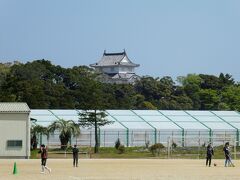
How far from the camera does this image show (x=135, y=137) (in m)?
80.8

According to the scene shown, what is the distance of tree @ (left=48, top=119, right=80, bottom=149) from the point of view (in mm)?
74062

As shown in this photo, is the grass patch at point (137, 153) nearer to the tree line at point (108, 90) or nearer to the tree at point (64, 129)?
the tree at point (64, 129)

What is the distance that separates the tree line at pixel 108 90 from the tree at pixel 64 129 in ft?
48.2

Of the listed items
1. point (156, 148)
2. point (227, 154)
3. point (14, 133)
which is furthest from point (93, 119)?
point (227, 154)

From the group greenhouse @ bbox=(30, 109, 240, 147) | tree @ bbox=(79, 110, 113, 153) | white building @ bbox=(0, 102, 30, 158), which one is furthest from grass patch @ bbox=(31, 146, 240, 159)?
tree @ bbox=(79, 110, 113, 153)

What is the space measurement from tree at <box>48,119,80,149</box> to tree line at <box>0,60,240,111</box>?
48.2ft

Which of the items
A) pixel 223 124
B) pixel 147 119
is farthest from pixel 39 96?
pixel 223 124

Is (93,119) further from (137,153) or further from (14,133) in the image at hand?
(14,133)

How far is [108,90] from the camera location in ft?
385

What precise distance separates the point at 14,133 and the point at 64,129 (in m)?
9.90

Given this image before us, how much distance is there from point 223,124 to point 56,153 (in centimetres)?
2543

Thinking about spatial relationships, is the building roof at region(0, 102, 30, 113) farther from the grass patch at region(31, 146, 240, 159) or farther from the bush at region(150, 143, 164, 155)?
the bush at region(150, 143, 164, 155)

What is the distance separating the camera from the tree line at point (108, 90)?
97250mm

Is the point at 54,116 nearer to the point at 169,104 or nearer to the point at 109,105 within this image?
the point at 109,105
